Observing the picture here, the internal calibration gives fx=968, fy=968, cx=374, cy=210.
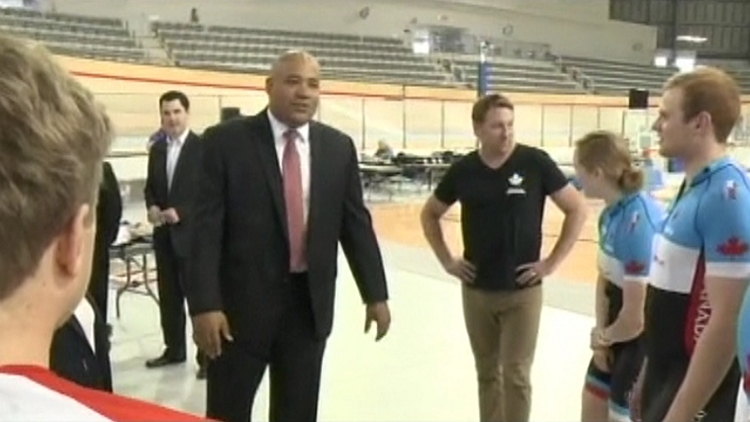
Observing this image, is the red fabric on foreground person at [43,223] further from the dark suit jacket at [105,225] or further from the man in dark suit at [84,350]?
the dark suit jacket at [105,225]

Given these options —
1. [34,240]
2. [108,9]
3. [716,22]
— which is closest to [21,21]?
[108,9]

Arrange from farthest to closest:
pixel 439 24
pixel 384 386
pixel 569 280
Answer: pixel 439 24
pixel 569 280
pixel 384 386

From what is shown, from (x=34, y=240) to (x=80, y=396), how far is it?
0.13m

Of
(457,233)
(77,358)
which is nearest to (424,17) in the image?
(457,233)

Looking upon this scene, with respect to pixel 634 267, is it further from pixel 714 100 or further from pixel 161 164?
pixel 161 164

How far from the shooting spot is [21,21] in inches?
673

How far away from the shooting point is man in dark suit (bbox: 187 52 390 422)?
3232mm

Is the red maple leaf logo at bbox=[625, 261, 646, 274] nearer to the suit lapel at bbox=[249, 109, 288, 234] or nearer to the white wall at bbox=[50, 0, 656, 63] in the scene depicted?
the suit lapel at bbox=[249, 109, 288, 234]

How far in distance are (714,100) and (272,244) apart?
1.55 meters

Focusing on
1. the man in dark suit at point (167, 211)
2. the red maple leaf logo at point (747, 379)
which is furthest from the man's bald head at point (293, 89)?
the man in dark suit at point (167, 211)

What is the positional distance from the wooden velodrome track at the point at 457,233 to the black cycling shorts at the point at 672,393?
17.9 ft

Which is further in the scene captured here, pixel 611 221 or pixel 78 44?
pixel 78 44

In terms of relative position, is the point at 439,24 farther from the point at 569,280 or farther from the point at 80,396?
the point at 80,396

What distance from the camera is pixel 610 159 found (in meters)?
3.16
